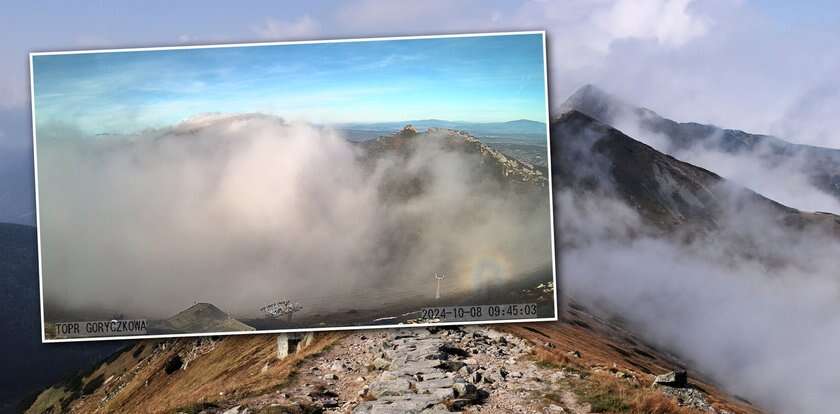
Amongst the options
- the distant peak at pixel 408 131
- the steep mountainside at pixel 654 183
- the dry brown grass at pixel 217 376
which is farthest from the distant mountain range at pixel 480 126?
the steep mountainside at pixel 654 183

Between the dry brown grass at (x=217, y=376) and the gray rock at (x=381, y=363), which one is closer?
the dry brown grass at (x=217, y=376)

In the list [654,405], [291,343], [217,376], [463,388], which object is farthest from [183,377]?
[654,405]

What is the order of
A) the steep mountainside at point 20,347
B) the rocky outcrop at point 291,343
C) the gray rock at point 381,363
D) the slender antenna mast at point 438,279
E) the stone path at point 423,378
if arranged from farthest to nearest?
the steep mountainside at point 20,347, the rocky outcrop at point 291,343, the gray rock at point 381,363, the slender antenna mast at point 438,279, the stone path at point 423,378

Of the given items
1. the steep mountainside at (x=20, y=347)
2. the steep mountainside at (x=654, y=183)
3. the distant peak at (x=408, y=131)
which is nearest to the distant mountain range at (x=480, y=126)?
the distant peak at (x=408, y=131)

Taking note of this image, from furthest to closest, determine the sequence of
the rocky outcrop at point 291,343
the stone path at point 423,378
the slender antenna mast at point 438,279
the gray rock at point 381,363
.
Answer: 1. the rocky outcrop at point 291,343
2. the gray rock at point 381,363
3. the slender antenna mast at point 438,279
4. the stone path at point 423,378

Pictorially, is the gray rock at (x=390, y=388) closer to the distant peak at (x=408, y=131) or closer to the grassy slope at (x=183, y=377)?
the grassy slope at (x=183, y=377)

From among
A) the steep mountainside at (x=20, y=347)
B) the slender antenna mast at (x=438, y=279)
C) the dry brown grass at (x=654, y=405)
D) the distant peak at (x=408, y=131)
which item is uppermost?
the distant peak at (x=408, y=131)

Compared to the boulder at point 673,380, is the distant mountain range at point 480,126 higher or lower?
higher

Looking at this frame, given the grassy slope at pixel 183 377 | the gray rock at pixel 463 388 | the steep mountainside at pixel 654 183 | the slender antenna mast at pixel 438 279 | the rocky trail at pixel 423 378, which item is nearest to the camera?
the rocky trail at pixel 423 378

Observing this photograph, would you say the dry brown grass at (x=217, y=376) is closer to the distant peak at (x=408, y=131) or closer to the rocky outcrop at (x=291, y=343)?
the rocky outcrop at (x=291, y=343)

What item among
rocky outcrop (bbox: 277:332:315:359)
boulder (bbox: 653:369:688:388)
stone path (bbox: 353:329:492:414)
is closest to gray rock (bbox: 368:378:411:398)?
stone path (bbox: 353:329:492:414)
